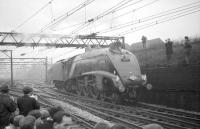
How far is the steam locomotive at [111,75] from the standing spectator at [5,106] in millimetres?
8739

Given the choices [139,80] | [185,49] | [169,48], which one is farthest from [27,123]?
[169,48]

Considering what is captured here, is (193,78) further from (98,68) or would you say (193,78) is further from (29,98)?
(29,98)

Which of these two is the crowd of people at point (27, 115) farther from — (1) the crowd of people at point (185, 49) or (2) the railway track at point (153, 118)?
(1) the crowd of people at point (185, 49)

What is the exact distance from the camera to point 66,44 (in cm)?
2961

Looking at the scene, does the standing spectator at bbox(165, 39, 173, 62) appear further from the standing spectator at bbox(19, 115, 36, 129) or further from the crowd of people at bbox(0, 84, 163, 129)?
the standing spectator at bbox(19, 115, 36, 129)

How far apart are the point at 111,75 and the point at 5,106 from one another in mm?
9515

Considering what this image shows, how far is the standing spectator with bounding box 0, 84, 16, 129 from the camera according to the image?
6191 mm

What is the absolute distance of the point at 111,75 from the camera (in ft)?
50.0

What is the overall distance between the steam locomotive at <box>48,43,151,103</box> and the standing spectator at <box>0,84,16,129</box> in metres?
8.74

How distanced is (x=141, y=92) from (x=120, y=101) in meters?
2.50

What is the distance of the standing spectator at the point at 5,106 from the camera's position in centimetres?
619

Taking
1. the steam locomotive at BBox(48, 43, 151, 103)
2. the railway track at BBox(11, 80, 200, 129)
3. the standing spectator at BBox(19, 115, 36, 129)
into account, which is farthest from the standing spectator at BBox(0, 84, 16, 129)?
the steam locomotive at BBox(48, 43, 151, 103)

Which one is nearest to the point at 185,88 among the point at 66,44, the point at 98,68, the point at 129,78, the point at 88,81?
the point at 129,78

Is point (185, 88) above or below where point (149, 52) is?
below
